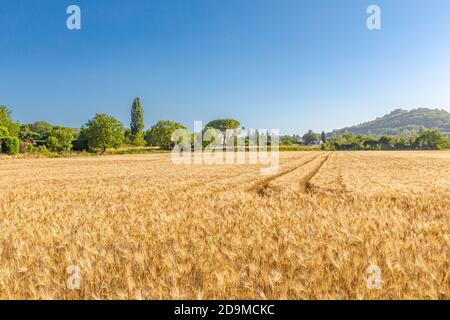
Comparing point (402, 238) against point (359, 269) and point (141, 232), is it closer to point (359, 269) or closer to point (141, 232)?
point (359, 269)

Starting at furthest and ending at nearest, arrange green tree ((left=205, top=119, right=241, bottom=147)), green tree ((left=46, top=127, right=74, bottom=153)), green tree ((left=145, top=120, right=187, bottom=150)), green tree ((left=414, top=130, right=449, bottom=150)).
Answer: green tree ((left=205, top=119, right=241, bottom=147))
green tree ((left=414, top=130, right=449, bottom=150))
green tree ((left=145, top=120, right=187, bottom=150))
green tree ((left=46, top=127, right=74, bottom=153))

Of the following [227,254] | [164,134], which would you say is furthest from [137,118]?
[227,254]

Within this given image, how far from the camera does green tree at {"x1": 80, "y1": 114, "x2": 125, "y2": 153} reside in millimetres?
93562

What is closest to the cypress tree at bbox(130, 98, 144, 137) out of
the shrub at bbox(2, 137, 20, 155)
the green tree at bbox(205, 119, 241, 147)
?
the green tree at bbox(205, 119, 241, 147)

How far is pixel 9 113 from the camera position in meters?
95.2

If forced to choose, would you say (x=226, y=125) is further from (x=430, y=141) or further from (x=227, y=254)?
(x=227, y=254)

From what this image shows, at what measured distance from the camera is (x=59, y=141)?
9338 cm

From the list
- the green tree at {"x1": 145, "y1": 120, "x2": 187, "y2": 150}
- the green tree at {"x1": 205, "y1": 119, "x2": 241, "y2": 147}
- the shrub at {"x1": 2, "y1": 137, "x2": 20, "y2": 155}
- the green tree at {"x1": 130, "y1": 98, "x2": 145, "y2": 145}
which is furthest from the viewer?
the green tree at {"x1": 205, "y1": 119, "x2": 241, "y2": 147}

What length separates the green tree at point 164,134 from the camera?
406ft

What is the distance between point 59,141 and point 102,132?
1369cm

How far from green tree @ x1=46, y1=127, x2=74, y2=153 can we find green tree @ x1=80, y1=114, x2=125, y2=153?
206 inches

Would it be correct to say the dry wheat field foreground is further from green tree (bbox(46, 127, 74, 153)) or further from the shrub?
green tree (bbox(46, 127, 74, 153))
